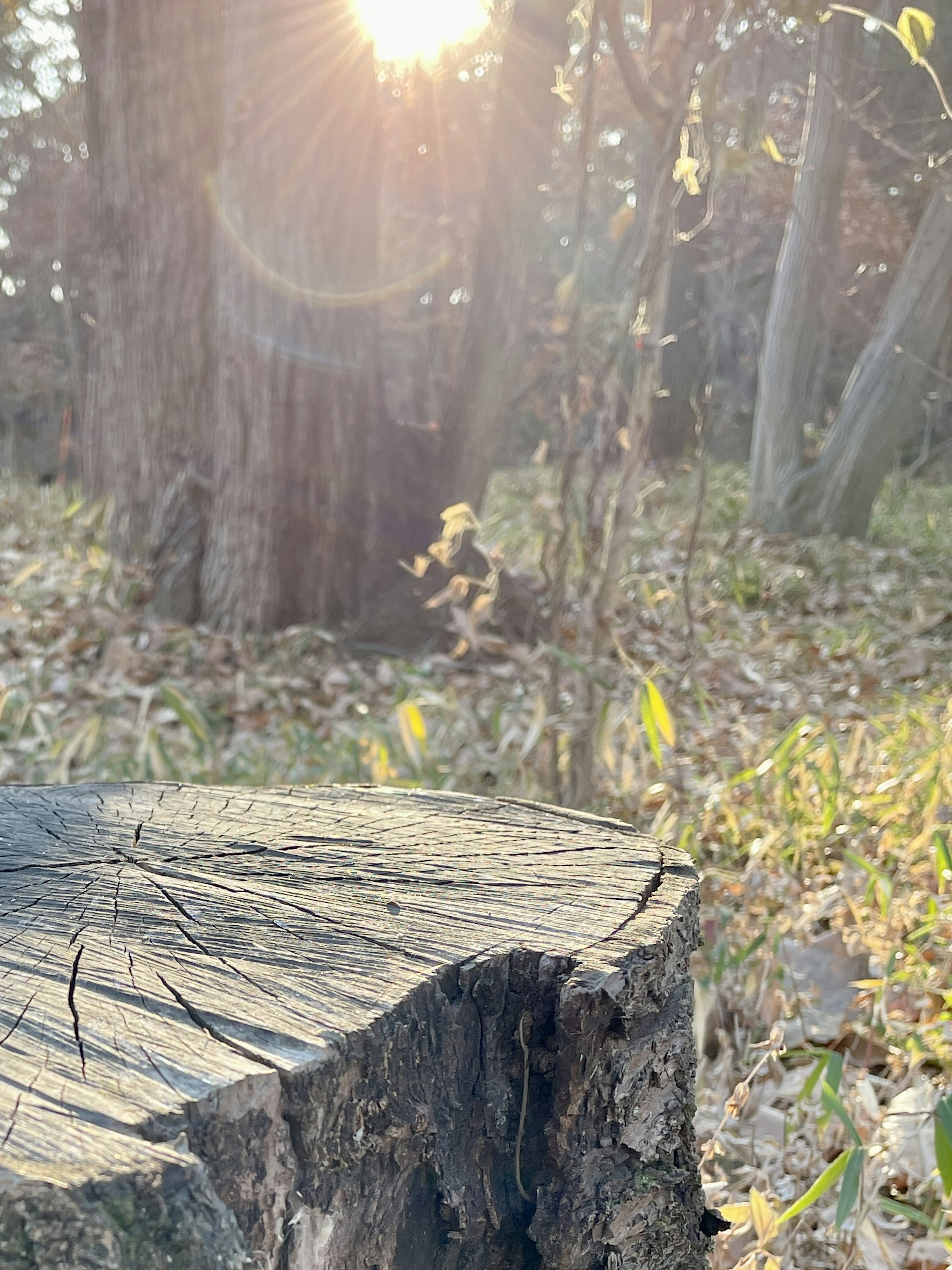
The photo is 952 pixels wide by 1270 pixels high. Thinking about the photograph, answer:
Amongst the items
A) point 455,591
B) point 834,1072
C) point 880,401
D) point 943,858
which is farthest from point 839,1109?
→ point 880,401

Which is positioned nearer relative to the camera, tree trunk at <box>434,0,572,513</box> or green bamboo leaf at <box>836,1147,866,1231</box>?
green bamboo leaf at <box>836,1147,866,1231</box>

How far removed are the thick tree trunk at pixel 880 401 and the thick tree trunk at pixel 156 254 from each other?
13.9 feet

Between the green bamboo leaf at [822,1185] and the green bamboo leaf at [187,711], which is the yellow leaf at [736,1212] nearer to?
the green bamboo leaf at [822,1185]

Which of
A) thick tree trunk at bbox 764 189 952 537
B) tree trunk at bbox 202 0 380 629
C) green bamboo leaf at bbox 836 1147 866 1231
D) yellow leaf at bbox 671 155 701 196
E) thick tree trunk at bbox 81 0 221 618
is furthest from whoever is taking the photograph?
thick tree trunk at bbox 764 189 952 537

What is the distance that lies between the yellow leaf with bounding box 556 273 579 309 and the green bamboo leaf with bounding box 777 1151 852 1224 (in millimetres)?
1886

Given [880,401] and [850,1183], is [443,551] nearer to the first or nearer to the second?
[850,1183]

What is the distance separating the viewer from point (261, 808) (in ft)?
4.84

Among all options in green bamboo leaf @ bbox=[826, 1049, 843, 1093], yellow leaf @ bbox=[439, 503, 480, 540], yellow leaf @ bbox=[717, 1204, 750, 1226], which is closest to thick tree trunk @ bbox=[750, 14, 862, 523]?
yellow leaf @ bbox=[439, 503, 480, 540]

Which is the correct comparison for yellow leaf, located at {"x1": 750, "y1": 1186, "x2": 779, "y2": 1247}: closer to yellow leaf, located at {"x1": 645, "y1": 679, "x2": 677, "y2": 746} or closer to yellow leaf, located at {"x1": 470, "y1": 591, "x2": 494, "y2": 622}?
yellow leaf, located at {"x1": 645, "y1": 679, "x2": 677, "y2": 746}

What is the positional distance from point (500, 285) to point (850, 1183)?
3.92 meters

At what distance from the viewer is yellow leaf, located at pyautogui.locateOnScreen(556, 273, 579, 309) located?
96.9 inches

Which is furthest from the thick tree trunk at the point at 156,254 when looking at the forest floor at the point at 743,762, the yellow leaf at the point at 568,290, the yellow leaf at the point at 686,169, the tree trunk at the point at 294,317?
the yellow leaf at the point at 686,169

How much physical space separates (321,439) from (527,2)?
5.82 feet

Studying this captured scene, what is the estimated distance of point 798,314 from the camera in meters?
7.66
